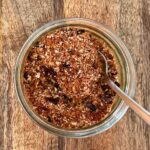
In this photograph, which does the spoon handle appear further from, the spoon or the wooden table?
the wooden table

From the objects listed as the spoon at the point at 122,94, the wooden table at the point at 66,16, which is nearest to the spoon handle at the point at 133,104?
the spoon at the point at 122,94

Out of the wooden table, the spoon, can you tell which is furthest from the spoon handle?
the wooden table

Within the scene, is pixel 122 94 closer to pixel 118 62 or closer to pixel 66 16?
pixel 118 62

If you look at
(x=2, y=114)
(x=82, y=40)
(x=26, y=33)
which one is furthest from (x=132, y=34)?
(x=2, y=114)

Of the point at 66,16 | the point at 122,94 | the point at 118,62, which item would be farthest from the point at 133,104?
the point at 66,16

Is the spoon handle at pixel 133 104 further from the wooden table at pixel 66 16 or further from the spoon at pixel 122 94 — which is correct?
the wooden table at pixel 66 16

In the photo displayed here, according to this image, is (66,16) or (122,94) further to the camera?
(66,16)

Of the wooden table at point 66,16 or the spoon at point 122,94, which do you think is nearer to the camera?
the spoon at point 122,94
